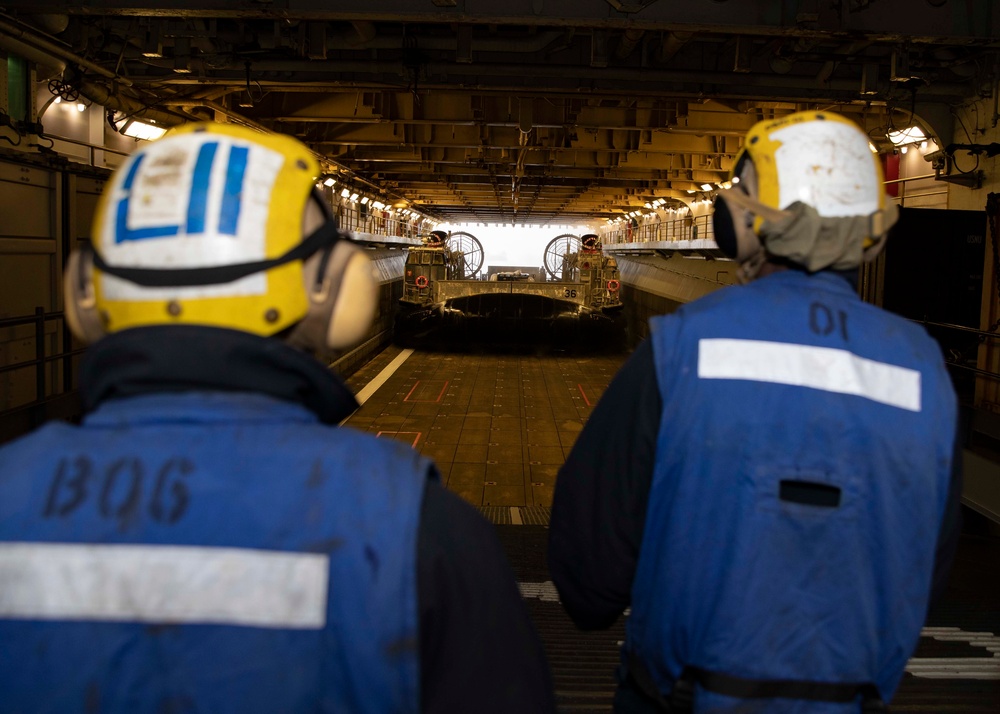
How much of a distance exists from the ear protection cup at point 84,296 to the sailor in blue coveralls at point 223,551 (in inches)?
A: 7.1

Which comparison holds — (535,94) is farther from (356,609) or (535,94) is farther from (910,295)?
(356,609)

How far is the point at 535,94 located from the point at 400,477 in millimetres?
9187

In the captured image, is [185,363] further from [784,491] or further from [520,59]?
[520,59]

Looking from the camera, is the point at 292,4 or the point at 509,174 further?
the point at 509,174

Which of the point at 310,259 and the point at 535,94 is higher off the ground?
the point at 535,94

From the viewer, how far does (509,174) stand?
820 inches

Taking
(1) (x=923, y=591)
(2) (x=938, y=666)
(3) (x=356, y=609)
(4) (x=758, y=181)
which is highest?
(4) (x=758, y=181)

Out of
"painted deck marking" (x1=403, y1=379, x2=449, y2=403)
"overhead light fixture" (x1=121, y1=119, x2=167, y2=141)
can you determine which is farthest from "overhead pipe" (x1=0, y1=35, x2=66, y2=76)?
"painted deck marking" (x1=403, y1=379, x2=449, y2=403)

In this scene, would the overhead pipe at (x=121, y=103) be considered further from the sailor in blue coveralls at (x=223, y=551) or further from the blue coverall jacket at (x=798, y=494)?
the blue coverall jacket at (x=798, y=494)

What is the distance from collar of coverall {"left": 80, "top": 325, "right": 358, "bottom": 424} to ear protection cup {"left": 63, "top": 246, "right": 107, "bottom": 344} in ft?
0.64

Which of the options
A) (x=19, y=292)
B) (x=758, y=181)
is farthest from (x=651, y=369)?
(x=19, y=292)

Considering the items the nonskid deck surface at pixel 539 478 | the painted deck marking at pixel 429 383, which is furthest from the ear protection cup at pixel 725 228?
the painted deck marking at pixel 429 383

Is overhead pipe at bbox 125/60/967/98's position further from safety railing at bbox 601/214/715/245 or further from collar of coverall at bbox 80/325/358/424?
collar of coverall at bbox 80/325/358/424

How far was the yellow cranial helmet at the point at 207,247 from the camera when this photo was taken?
4.15 feet
